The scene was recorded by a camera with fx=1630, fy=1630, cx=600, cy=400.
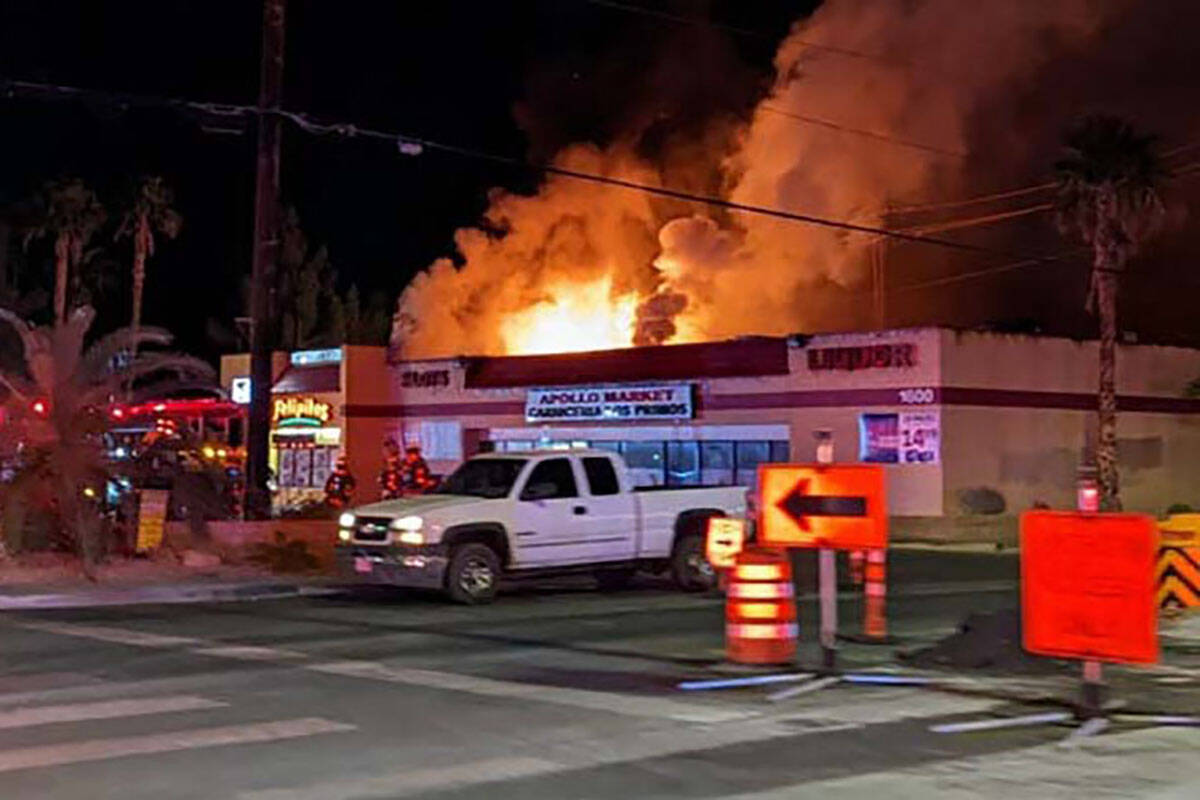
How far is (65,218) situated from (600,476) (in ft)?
156

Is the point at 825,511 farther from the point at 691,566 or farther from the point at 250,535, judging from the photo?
the point at 250,535

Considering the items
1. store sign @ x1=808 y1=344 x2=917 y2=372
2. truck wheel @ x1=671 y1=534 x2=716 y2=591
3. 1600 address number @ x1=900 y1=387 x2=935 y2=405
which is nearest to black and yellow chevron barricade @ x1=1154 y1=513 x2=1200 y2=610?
truck wheel @ x1=671 y1=534 x2=716 y2=591

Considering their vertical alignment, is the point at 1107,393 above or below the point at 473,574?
above

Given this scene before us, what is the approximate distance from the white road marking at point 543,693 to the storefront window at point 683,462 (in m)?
27.6

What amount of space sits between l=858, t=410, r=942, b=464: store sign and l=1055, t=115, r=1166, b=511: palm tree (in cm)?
487

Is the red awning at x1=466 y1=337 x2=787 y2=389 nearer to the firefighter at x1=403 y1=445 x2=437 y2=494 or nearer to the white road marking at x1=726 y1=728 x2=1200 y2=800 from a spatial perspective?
the firefighter at x1=403 y1=445 x2=437 y2=494

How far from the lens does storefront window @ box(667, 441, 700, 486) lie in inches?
1618

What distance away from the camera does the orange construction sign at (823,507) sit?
12484 mm

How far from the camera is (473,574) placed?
1928 centimetres

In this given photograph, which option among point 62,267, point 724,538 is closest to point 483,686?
point 724,538

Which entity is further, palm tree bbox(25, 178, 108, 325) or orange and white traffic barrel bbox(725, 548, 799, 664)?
palm tree bbox(25, 178, 108, 325)

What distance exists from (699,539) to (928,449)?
52.3 feet

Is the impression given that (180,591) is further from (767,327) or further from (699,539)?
(767,327)

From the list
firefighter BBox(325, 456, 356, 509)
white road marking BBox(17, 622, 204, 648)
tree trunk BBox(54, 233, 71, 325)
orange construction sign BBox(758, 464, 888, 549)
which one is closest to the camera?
orange construction sign BBox(758, 464, 888, 549)
